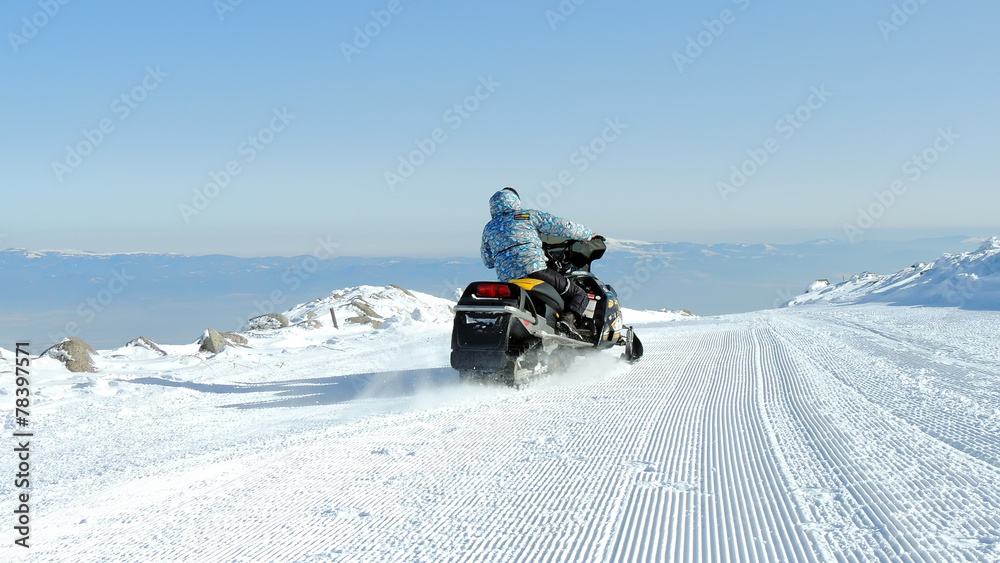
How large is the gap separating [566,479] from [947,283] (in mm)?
26879

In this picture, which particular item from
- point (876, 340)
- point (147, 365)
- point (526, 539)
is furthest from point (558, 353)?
point (147, 365)

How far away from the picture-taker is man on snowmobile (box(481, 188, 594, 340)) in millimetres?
6973

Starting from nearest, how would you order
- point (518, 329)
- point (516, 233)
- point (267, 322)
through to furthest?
point (518, 329), point (516, 233), point (267, 322)

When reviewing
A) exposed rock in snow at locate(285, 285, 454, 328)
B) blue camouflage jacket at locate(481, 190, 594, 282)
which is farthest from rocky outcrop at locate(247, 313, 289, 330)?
blue camouflage jacket at locate(481, 190, 594, 282)

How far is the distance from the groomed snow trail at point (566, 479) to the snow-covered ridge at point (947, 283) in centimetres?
1676

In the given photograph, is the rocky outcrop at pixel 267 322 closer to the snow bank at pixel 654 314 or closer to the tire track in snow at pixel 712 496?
the tire track in snow at pixel 712 496

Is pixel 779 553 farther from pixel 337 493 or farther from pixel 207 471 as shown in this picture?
pixel 207 471

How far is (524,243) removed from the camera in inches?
275

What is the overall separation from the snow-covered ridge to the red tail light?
17.0 metres

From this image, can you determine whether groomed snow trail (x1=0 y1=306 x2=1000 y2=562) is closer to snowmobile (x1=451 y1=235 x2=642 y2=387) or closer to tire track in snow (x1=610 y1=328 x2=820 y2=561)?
tire track in snow (x1=610 y1=328 x2=820 y2=561)

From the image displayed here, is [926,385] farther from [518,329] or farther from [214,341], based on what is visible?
[214,341]

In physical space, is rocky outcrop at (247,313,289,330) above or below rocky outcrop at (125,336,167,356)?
above

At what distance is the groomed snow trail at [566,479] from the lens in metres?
2.34

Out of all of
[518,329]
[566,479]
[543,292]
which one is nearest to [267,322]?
[543,292]
